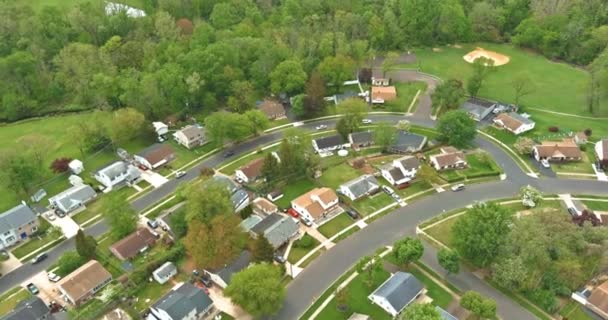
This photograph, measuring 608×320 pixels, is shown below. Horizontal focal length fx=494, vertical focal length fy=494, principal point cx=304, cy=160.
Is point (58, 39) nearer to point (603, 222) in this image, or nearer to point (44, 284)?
point (44, 284)

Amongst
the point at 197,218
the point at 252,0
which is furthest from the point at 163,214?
the point at 252,0

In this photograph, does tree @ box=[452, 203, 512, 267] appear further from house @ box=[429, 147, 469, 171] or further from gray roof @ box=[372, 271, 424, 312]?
house @ box=[429, 147, 469, 171]

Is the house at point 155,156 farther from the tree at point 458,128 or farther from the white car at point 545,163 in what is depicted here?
the white car at point 545,163

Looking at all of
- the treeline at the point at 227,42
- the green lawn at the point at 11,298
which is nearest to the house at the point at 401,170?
the treeline at the point at 227,42

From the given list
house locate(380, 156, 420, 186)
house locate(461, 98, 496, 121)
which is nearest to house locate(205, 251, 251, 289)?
house locate(380, 156, 420, 186)

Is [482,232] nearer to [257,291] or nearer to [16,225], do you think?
[257,291]

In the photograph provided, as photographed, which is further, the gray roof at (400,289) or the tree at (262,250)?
the tree at (262,250)

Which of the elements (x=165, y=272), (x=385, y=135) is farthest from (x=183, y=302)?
(x=385, y=135)
